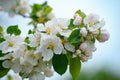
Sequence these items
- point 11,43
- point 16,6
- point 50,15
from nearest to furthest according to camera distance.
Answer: point 11,43 → point 50,15 → point 16,6

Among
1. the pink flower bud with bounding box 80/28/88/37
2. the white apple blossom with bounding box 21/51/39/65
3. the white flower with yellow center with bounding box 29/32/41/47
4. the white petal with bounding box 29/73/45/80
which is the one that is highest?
the pink flower bud with bounding box 80/28/88/37

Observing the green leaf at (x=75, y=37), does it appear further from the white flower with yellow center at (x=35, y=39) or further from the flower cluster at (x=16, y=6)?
the flower cluster at (x=16, y=6)

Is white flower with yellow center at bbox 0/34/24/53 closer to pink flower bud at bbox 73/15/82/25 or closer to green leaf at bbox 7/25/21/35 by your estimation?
green leaf at bbox 7/25/21/35

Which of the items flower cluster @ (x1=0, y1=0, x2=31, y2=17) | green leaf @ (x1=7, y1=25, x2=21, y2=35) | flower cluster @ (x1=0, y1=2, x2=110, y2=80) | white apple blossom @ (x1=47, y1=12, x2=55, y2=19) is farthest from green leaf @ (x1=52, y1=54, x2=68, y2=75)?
flower cluster @ (x1=0, y1=0, x2=31, y2=17)

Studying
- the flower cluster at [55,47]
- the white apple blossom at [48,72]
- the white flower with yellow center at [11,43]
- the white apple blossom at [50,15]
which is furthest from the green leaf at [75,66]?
the white apple blossom at [50,15]

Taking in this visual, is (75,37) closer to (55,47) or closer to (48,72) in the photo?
(55,47)

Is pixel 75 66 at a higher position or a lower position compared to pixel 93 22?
lower

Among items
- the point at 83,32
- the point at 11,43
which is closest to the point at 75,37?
the point at 83,32
